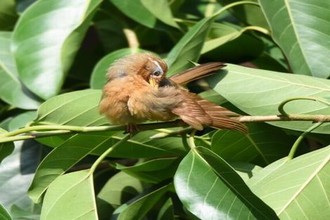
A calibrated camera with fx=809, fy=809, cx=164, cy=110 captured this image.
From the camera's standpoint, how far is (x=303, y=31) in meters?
1.66

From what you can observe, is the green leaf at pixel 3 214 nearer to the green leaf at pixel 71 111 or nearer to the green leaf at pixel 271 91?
the green leaf at pixel 71 111

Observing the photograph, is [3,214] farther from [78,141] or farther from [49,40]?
[49,40]

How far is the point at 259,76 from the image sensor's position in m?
1.52

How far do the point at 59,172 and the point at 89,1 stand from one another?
1.71 ft

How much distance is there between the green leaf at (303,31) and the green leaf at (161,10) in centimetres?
26

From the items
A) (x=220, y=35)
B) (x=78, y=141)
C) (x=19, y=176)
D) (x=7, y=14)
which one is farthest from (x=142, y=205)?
(x=7, y=14)

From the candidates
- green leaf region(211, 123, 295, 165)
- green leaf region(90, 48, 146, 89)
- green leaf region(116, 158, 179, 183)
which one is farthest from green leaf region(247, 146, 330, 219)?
green leaf region(90, 48, 146, 89)

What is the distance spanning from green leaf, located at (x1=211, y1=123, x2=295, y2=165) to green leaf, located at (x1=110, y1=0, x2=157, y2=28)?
0.49m

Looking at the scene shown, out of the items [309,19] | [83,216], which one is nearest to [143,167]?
[83,216]

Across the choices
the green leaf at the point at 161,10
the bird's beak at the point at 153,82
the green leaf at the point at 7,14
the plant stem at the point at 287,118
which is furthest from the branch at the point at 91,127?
the green leaf at the point at 7,14

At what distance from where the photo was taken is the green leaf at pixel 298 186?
132 cm

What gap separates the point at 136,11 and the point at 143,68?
39 centimetres

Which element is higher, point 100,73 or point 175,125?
point 175,125

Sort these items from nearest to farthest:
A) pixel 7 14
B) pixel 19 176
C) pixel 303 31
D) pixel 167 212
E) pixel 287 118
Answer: pixel 287 118
pixel 167 212
pixel 303 31
pixel 19 176
pixel 7 14
